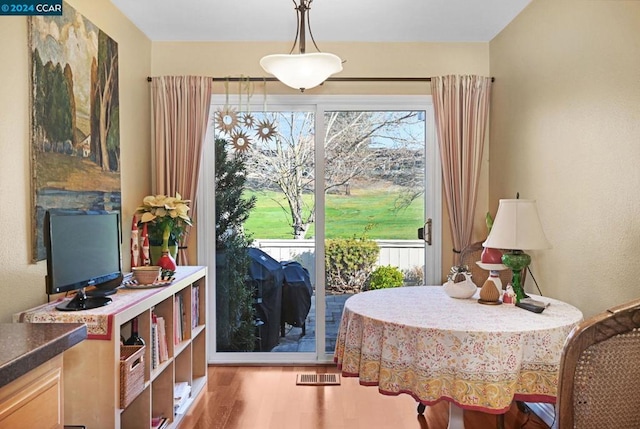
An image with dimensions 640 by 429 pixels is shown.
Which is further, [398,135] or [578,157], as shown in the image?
[398,135]

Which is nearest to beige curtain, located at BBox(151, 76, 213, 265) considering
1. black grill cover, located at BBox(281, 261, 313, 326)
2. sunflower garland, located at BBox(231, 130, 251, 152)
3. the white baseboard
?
sunflower garland, located at BBox(231, 130, 251, 152)

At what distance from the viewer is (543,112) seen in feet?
9.82

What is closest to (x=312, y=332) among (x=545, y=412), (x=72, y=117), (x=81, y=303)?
(x=545, y=412)

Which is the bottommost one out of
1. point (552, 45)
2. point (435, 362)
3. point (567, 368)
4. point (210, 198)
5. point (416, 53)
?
point (435, 362)

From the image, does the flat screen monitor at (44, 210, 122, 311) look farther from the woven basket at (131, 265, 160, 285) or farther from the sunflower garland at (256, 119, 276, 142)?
the sunflower garland at (256, 119, 276, 142)

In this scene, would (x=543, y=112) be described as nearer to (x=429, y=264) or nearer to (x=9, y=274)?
(x=429, y=264)

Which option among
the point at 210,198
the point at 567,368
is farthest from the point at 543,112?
the point at 210,198

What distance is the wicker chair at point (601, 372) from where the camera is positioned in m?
1.20

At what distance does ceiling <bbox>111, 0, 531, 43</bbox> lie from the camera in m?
3.12

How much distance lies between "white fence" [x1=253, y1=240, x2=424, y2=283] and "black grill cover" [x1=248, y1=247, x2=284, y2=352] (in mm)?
62

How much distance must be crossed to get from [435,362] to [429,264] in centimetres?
195

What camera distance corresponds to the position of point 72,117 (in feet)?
8.31

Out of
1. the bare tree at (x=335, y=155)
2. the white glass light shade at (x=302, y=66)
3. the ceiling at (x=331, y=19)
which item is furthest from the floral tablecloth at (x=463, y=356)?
the ceiling at (x=331, y=19)

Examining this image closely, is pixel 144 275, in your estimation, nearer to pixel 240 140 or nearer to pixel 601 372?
pixel 240 140
